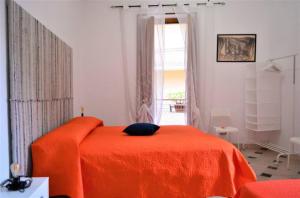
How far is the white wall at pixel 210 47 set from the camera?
4.25 m

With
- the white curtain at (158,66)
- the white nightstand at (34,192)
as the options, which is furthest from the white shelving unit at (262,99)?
the white nightstand at (34,192)

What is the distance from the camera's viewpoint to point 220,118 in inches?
168

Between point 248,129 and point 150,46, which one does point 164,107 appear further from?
point 248,129

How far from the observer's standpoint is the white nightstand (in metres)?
1.41

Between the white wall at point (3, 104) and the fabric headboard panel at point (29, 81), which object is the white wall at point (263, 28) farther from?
the white wall at point (3, 104)

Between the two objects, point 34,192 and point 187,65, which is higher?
point 187,65

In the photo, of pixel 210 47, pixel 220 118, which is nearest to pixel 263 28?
pixel 210 47

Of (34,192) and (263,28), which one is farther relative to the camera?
(263,28)

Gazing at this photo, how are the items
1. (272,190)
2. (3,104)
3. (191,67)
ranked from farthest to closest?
1. (191,67)
2. (3,104)
3. (272,190)

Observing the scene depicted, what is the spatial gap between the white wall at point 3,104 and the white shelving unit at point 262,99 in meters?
3.77

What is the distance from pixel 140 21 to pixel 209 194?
3226 millimetres

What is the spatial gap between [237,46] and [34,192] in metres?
3.99

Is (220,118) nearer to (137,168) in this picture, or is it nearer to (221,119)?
(221,119)

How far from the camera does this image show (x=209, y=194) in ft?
6.73
